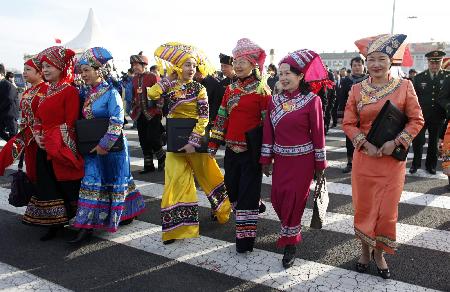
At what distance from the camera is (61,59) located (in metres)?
4.31

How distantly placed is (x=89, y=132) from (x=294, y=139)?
2078mm

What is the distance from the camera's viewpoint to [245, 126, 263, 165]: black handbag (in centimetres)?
382

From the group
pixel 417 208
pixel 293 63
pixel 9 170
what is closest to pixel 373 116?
pixel 293 63

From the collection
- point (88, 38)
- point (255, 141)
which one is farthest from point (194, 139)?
point (88, 38)

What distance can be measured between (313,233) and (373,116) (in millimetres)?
1586

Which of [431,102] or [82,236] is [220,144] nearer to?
[82,236]

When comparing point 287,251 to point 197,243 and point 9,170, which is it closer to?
point 197,243

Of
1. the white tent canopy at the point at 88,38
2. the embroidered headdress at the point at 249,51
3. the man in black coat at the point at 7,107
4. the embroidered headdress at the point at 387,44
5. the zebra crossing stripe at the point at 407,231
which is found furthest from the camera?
the white tent canopy at the point at 88,38

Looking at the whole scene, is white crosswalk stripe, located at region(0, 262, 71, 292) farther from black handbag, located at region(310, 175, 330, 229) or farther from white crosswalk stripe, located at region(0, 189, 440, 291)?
black handbag, located at region(310, 175, 330, 229)

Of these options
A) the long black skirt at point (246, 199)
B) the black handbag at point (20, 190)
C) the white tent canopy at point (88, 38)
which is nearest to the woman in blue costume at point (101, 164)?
the black handbag at point (20, 190)

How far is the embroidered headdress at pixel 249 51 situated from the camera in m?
3.95

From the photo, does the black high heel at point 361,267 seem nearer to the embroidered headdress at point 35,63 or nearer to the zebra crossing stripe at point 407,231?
the zebra crossing stripe at point 407,231

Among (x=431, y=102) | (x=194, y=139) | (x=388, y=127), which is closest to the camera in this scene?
(x=388, y=127)

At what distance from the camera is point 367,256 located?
357cm
